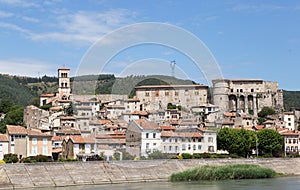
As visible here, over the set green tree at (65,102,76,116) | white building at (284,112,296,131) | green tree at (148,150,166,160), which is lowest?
green tree at (148,150,166,160)

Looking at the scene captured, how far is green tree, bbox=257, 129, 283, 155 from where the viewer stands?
180 feet

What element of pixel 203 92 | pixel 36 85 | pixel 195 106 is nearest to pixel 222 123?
pixel 195 106

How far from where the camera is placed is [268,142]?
181 feet

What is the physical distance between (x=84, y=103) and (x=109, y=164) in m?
33.0

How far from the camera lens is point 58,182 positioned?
36.5 meters

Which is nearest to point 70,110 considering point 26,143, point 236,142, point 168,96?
point 168,96

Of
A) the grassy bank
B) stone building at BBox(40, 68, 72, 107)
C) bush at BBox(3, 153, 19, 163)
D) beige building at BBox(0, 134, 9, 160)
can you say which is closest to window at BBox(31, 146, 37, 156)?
beige building at BBox(0, 134, 9, 160)

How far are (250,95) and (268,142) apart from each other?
3422cm

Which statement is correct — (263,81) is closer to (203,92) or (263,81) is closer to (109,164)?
(203,92)

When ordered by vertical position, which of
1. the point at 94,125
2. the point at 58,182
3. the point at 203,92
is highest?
the point at 203,92

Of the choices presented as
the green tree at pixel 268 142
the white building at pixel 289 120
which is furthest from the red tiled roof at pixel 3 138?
the white building at pixel 289 120

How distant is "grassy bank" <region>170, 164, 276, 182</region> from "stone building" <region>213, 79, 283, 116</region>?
43786 millimetres

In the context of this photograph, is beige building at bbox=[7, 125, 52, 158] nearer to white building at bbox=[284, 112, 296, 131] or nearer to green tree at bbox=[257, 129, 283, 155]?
green tree at bbox=[257, 129, 283, 155]

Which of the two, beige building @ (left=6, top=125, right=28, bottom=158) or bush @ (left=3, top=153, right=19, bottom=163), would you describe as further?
beige building @ (left=6, top=125, right=28, bottom=158)
